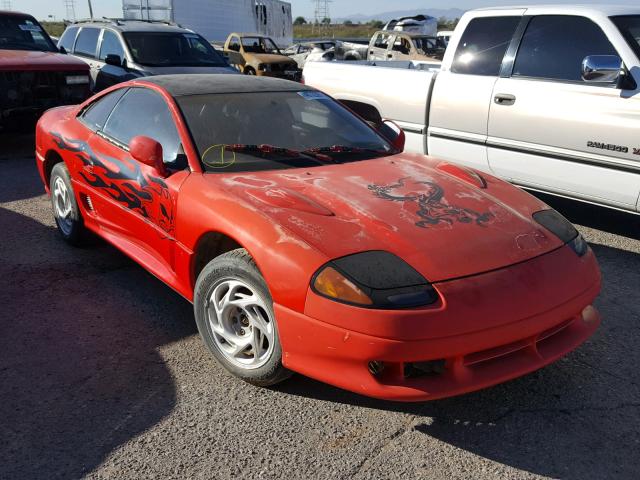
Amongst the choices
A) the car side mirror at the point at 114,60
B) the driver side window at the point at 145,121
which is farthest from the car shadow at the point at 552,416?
the car side mirror at the point at 114,60

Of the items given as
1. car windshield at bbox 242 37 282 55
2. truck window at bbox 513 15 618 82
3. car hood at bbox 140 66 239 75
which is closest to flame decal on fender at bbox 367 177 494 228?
truck window at bbox 513 15 618 82

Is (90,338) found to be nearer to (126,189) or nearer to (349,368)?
(126,189)

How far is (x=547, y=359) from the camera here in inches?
103

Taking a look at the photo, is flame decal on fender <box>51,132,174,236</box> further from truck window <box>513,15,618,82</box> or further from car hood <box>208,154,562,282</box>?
truck window <box>513,15,618,82</box>

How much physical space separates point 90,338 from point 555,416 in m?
2.43

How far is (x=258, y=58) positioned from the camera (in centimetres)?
1750

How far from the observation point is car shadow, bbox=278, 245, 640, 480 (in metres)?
2.43

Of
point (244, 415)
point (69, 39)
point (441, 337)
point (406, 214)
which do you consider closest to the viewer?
point (441, 337)

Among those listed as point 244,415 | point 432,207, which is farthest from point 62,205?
point 432,207

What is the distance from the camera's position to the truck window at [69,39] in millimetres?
10566

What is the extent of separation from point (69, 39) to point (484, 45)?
316 inches

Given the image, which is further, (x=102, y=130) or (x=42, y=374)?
(x=102, y=130)

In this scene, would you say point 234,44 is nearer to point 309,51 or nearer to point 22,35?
point 309,51

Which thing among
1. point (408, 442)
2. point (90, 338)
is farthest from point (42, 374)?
point (408, 442)
